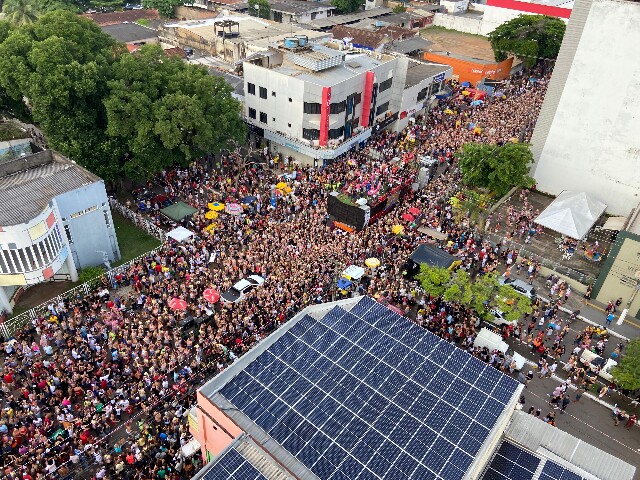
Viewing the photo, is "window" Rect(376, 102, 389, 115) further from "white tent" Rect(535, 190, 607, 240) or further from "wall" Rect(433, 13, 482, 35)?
"wall" Rect(433, 13, 482, 35)

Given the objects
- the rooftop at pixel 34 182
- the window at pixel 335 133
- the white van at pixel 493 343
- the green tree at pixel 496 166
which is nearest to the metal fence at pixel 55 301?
the rooftop at pixel 34 182

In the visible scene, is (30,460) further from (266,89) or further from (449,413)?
(266,89)

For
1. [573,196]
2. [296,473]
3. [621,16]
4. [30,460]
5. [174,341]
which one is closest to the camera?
[296,473]

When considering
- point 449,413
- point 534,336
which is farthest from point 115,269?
point 534,336

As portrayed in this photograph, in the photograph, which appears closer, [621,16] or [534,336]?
[534,336]

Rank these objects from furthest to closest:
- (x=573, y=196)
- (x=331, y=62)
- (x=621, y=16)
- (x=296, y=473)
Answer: (x=331, y=62), (x=573, y=196), (x=621, y=16), (x=296, y=473)

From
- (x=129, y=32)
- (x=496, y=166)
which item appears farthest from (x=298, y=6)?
(x=496, y=166)
